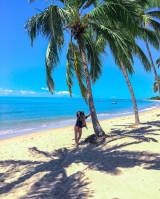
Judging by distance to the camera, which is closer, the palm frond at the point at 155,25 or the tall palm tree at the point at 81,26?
the tall palm tree at the point at 81,26

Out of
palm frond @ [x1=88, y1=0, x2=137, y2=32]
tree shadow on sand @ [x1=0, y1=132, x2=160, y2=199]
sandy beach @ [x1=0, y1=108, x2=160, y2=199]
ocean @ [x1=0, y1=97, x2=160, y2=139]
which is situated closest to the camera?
sandy beach @ [x1=0, y1=108, x2=160, y2=199]

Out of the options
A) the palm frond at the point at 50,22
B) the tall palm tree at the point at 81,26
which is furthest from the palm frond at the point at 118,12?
the palm frond at the point at 50,22

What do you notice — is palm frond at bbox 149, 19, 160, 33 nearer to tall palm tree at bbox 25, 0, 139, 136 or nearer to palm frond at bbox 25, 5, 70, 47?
A: tall palm tree at bbox 25, 0, 139, 136

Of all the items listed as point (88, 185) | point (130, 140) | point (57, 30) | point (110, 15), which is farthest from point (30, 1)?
point (88, 185)

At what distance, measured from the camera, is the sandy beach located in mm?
4113

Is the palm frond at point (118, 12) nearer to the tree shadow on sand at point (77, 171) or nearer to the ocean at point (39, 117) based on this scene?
the tree shadow on sand at point (77, 171)

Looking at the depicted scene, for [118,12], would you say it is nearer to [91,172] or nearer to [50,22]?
[50,22]

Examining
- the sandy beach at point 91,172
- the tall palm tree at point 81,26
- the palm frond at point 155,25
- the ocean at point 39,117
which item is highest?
the palm frond at point 155,25

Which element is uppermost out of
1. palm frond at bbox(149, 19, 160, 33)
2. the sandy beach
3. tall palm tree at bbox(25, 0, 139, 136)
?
palm frond at bbox(149, 19, 160, 33)

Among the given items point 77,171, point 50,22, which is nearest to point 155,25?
point 50,22

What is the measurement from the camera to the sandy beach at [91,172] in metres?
4.11

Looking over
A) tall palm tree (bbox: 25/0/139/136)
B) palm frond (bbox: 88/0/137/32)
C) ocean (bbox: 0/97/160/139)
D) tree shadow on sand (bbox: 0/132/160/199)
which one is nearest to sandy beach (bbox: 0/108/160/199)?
tree shadow on sand (bbox: 0/132/160/199)

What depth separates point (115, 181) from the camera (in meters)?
4.47

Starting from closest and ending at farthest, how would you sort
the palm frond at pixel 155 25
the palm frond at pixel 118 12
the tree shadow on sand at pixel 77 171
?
the tree shadow on sand at pixel 77 171 < the palm frond at pixel 118 12 < the palm frond at pixel 155 25
